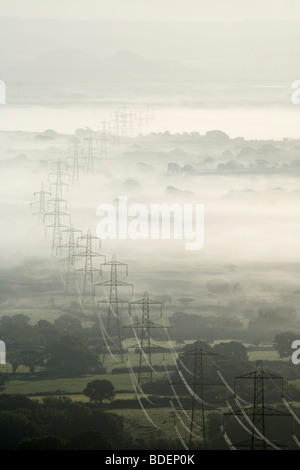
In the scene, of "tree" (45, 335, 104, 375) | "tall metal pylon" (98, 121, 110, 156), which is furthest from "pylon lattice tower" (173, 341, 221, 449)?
"tall metal pylon" (98, 121, 110, 156)

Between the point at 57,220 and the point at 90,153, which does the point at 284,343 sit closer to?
the point at 57,220

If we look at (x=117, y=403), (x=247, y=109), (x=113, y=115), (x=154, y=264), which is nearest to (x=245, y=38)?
(x=247, y=109)

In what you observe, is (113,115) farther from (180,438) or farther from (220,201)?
(180,438)

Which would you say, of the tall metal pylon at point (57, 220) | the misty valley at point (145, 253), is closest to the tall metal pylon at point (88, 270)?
the misty valley at point (145, 253)

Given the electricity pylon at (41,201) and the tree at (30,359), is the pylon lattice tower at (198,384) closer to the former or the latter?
the tree at (30,359)

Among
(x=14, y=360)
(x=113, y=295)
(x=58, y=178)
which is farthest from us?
(x=113, y=295)
